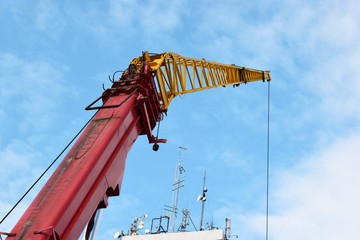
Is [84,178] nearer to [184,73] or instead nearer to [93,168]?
[93,168]

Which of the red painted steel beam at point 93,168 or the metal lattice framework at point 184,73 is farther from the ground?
the metal lattice framework at point 184,73

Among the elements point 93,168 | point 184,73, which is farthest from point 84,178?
point 184,73

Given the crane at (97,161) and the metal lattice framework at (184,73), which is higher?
the metal lattice framework at (184,73)

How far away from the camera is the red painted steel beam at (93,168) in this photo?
8.34m

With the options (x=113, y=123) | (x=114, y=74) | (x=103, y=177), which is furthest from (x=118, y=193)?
(x=114, y=74)

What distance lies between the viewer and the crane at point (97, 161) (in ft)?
27.4

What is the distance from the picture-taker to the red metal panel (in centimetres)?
830

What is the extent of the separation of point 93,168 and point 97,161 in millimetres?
217

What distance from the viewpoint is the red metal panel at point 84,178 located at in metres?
8.30

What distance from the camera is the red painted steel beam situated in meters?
8.34

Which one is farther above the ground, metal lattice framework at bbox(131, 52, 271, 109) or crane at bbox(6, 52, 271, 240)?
metal lattice framework at bbox(131, 52, 271, 109)

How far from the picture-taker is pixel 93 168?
9.35 m

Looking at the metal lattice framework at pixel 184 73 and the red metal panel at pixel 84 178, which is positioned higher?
the metal lattice framework at pixel 184 73

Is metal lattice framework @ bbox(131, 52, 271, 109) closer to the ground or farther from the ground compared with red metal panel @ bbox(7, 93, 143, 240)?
farther from the ground
